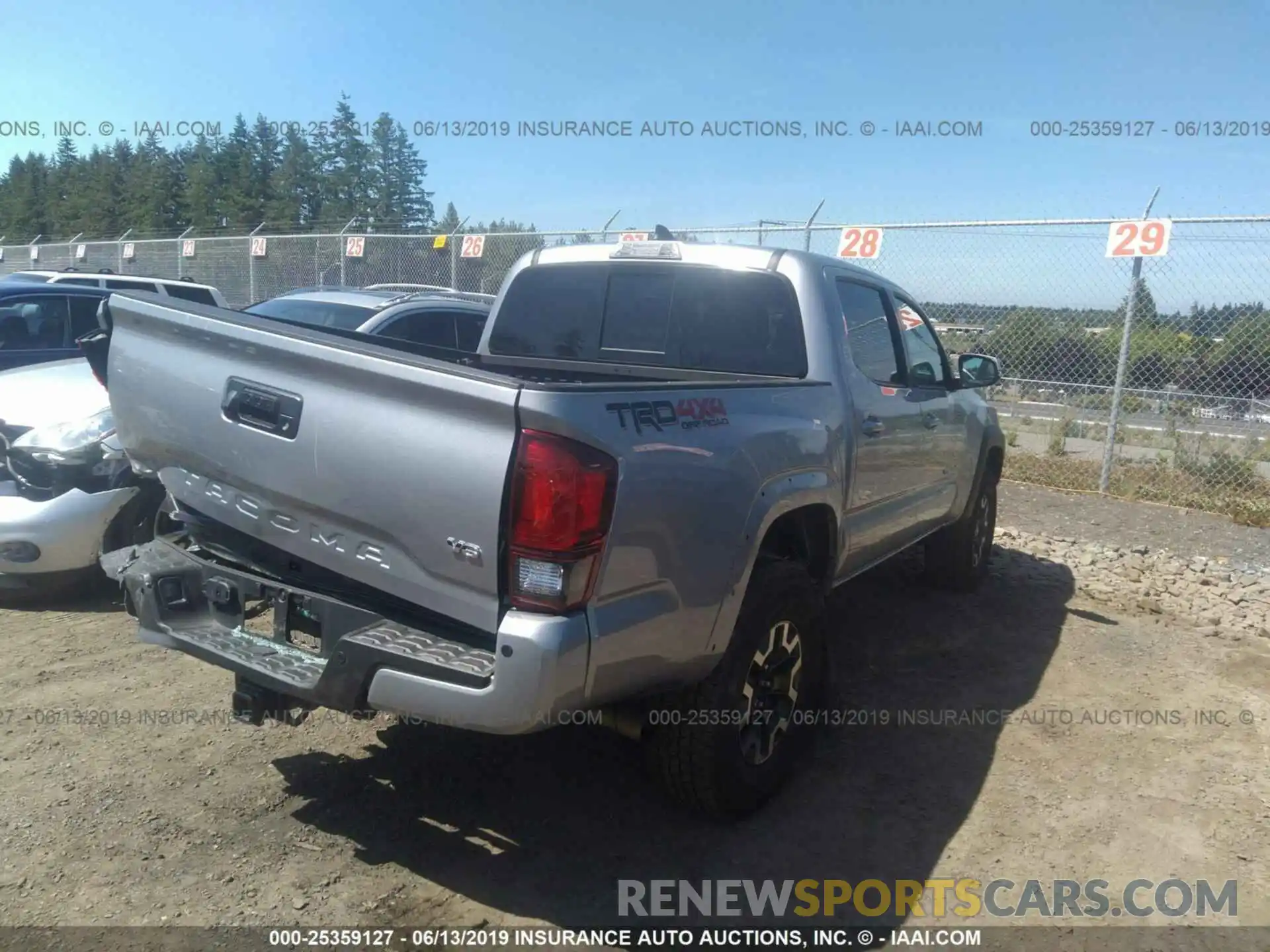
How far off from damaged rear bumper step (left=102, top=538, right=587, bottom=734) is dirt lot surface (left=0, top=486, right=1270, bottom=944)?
22.3 inches

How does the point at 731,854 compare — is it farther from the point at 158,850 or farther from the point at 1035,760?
the point at 158,850

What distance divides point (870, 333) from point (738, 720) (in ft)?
6.90

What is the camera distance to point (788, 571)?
345 cm

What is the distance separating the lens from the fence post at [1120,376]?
8.59 metres

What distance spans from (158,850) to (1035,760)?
10.9 ft

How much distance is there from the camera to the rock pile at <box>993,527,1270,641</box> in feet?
20.5

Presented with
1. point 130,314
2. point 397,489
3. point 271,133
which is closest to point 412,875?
point 397,489

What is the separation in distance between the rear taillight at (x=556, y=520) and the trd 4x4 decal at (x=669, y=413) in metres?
0.16

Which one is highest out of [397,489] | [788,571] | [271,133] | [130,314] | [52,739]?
[271,133]

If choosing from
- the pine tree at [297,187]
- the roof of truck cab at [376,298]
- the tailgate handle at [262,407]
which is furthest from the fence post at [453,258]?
the pine tree at [297,187]

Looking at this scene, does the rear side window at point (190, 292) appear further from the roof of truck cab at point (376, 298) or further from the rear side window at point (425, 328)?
the rear side window at point (425, 328)

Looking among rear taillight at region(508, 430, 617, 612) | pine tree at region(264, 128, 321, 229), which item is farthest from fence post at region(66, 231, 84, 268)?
rear taillight at region(508, 430, 617, 612)

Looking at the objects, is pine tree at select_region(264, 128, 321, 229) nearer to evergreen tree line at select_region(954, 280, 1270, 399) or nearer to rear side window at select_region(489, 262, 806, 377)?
evergreen tree line at select_region(954, 280, 1270, 399)

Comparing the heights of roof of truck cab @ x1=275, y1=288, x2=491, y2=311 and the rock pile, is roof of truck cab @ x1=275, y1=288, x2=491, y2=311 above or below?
above
